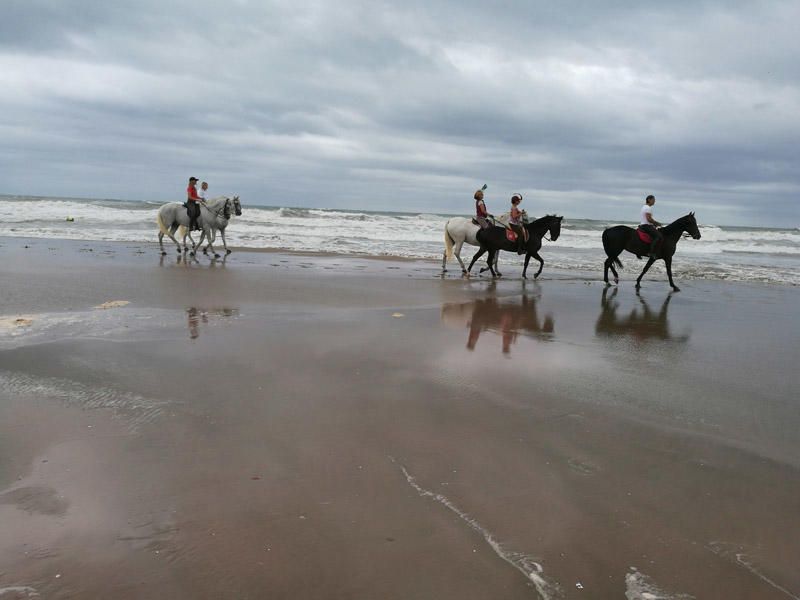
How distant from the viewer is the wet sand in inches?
101

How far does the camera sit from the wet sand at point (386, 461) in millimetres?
2562

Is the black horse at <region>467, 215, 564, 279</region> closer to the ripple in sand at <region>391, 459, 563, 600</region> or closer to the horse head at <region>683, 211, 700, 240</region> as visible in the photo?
the horse head at <region>683, 211, 700, 240</region>

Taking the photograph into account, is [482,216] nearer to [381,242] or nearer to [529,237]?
[529,237]

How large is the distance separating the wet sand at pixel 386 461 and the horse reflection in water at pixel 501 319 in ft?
0.60

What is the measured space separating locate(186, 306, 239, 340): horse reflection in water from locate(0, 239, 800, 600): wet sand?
0.26 feet

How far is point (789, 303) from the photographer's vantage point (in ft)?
40.2

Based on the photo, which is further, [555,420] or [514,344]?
[514,344]

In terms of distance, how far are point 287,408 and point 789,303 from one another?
12.1m

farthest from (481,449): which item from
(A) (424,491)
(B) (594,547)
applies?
(B) (594,547)

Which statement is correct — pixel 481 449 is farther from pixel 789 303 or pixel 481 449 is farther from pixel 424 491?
pixel 789 303

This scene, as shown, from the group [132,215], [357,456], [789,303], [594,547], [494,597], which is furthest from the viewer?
[132,215]

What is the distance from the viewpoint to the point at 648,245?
46.8ft

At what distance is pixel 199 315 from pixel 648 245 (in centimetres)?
1100

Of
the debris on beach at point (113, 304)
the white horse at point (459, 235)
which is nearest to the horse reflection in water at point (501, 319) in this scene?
the debris on beach at point (113, 304)
